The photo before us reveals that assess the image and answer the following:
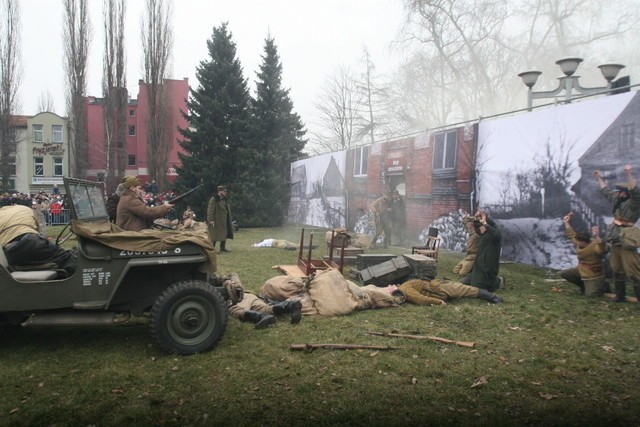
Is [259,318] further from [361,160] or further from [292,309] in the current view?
[361,160]

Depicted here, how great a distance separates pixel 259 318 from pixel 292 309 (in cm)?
44

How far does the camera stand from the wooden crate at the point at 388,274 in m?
8.07

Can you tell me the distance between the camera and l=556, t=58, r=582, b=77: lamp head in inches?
324

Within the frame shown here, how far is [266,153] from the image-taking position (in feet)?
74.9

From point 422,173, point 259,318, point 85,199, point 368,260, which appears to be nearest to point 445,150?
point 422,173

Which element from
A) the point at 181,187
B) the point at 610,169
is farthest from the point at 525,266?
the point at 181,187

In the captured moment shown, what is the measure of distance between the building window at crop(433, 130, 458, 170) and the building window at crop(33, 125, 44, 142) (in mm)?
43338

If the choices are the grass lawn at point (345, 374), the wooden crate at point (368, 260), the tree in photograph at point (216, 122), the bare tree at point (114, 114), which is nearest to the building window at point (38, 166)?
the bare tree at point (114, 114)

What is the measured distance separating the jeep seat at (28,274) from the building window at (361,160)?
45.6 feet

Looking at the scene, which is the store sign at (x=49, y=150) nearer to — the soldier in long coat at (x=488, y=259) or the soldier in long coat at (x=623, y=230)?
the soldier in long coat at (x=488, y=259)

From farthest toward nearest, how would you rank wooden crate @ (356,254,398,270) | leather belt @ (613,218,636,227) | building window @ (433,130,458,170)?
building window @ (433,130,458,170) < wooden crate @ (356,254,398,270) < leather belt @ (613,218,636,227)

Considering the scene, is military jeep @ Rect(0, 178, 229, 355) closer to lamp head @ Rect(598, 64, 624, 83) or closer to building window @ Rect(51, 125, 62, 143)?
lamp head @ Rect(598, 64, 624, 83)

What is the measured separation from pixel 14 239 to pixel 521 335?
5515 millimetres

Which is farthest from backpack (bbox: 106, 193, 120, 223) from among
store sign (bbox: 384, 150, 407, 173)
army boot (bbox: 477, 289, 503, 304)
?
store sign (bbox: 384, 150, 407, 173)
